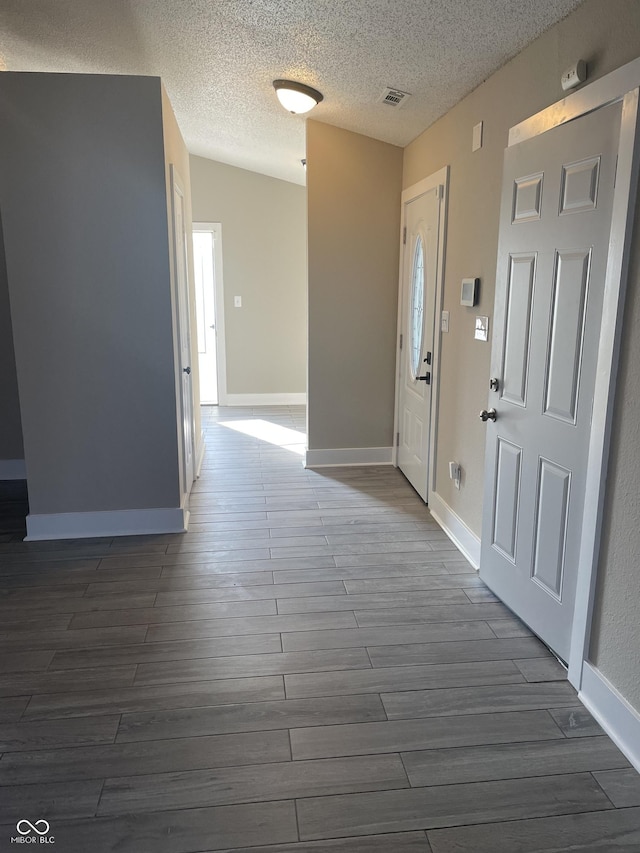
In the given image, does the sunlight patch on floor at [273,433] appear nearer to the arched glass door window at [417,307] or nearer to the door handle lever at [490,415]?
the arched glass door window at [417,307]

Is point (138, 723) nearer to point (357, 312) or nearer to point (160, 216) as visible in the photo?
point (160, 216)

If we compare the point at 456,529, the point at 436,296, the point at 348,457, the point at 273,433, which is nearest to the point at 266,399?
the point at 273,433

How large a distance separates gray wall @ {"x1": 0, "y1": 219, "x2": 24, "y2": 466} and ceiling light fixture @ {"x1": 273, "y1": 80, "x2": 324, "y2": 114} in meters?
2.29

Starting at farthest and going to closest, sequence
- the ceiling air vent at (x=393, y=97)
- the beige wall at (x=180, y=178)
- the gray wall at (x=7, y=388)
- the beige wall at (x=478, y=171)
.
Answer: the gray wall at (x=7, y=388) < the ceiling air vent at (x=393, y=97) < the beige wall at (x=180, y=178) < the beige wall at (x=478, y=171)

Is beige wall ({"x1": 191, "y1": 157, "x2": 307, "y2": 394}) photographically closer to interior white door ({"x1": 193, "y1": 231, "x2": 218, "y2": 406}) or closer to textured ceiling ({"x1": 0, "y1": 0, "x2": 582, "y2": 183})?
interior white door ({"x1": 193, "y1": 231, "x2": 218, "y2": 406})

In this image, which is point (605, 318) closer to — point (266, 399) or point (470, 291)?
point (470, 291)

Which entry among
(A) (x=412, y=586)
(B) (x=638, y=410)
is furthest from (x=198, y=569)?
(B) (x=638, y=410)

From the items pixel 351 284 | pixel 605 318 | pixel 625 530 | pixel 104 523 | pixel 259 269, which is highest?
pixel 259 269

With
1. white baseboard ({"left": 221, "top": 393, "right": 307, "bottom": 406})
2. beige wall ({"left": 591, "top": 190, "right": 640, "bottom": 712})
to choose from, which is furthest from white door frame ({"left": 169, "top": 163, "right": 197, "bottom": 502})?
white baseboard ({"left": 221, "top": 393, "right": 307, "bottom": 406})

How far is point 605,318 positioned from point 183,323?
2848mm

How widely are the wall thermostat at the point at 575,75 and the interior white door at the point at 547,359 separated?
0.15m

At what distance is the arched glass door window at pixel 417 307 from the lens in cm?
420

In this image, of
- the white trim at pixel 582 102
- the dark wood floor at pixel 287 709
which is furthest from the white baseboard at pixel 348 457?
the white trim at pixel 582 102

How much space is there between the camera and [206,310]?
7.46m
